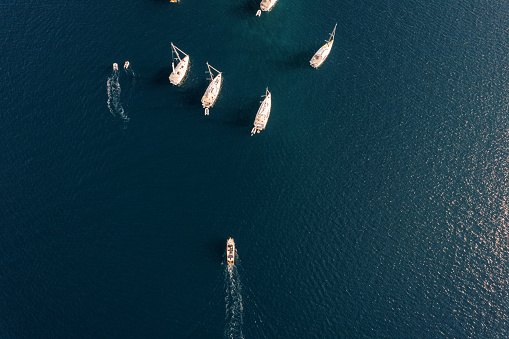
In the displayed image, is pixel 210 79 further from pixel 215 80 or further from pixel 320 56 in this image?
pixel 320 56

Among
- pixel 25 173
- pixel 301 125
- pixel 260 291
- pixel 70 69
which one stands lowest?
pixel 260 291

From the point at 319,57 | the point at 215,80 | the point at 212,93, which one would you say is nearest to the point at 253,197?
the point at 212,93

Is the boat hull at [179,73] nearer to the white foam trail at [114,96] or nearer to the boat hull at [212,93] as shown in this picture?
the boat hull at [212,93]

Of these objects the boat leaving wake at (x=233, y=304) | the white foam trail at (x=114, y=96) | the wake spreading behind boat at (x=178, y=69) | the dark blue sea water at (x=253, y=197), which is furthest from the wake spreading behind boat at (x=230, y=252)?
the wake spreading behind boat at (x=178, y=69)

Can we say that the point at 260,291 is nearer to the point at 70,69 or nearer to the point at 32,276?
the point at 32,276

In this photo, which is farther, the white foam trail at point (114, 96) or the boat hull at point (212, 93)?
the boat hull at point (212, 93)

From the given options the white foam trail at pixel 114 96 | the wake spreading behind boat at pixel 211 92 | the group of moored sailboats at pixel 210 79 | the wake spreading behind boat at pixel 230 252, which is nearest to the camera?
the wake spreading behind boat at pixel 230 252

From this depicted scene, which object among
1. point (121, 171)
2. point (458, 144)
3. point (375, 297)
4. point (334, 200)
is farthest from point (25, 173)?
point (458, 144)
